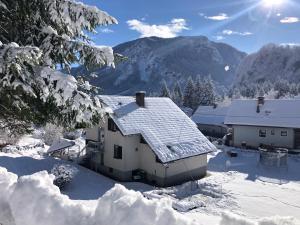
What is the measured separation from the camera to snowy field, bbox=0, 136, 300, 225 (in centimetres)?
548

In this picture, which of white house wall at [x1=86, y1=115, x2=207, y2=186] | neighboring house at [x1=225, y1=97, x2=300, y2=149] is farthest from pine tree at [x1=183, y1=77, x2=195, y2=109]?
white house wall at [x1=86, y1=115, x2=207, y2=186]

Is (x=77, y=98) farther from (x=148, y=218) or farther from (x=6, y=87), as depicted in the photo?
(x=148, y=218)

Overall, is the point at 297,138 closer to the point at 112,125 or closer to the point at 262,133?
the point at 262,133

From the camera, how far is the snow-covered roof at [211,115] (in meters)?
61.1

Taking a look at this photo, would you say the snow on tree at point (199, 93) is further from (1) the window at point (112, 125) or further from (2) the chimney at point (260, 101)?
(1) the window at point (112, 125)

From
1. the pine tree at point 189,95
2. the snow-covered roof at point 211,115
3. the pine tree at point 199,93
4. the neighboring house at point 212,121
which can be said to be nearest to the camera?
the neighboring house at point 212,121

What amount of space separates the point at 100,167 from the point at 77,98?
25.2 m

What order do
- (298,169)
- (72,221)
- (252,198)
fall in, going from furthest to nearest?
(298,169), (252,198), (72,221)

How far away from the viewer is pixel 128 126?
2811 centimetres

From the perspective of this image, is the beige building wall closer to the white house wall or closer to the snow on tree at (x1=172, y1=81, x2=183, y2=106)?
the white house wall

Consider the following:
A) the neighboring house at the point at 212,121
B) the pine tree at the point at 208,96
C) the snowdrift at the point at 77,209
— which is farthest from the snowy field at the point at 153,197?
the pine tree at the point at 208,96

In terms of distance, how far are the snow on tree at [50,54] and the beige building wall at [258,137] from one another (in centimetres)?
3872

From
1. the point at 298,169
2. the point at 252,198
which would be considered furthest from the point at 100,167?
the point at 298,169

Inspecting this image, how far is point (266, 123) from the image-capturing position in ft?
143
